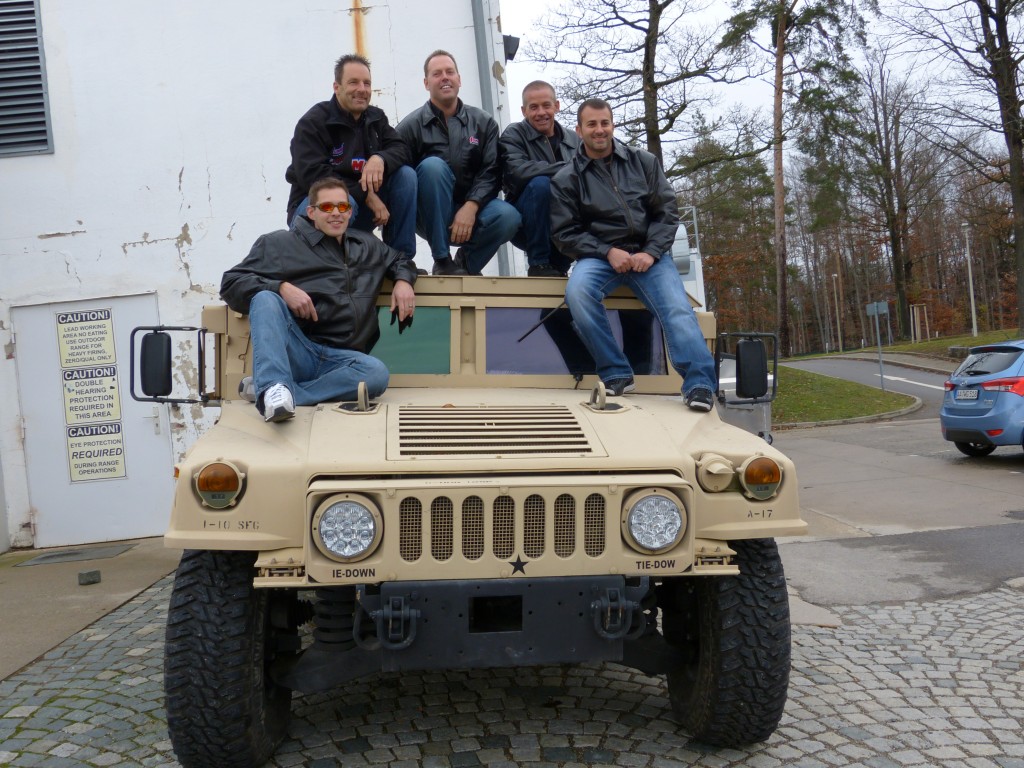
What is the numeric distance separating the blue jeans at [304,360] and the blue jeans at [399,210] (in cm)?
124

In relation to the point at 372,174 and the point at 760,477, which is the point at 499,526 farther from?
the point at 372,174

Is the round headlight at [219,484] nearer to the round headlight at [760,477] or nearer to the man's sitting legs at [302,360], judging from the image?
the man's sitting legs at [302,360]

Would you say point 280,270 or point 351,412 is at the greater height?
point 280,270

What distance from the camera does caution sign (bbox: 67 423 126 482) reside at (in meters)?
8.41

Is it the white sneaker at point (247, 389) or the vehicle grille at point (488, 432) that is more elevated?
the white sneaker at point (247, 389)

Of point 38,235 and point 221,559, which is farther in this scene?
point 38,235

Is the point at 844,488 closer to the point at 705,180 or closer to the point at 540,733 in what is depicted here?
the point at 540,733

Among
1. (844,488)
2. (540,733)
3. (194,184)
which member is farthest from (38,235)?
(844,488)

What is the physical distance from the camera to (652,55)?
1870 centimetres

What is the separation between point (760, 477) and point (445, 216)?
104 inches

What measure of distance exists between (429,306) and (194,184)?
4940 mm

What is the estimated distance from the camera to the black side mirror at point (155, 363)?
415cm

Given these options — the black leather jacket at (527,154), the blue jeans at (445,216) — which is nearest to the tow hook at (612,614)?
the blue jeans at (445,216)

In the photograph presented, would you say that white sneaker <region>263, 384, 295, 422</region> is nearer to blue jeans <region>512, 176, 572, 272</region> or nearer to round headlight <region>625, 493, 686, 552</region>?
round headlight <region>625, 493, 686, 552</region>
